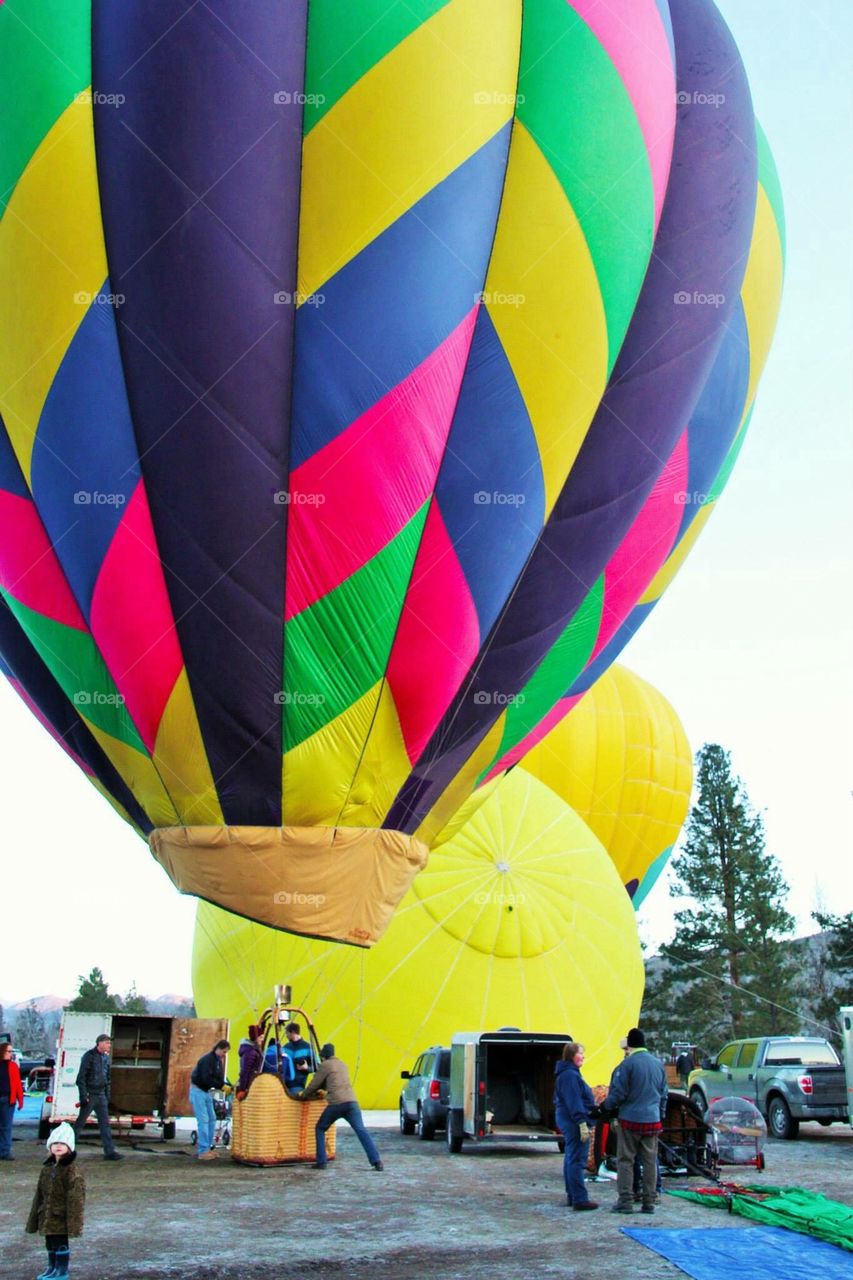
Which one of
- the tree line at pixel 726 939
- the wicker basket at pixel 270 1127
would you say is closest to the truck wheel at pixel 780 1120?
the wicker basket at pixel 270 1127

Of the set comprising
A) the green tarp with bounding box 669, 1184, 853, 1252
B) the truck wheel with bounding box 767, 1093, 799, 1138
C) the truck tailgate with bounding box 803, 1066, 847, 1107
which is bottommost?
the green tarp with bounding box 669, 1184, 853, 1252

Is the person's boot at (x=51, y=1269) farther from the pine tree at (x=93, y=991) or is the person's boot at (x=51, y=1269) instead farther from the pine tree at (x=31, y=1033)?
the pine tree at (x=31, y=1033)

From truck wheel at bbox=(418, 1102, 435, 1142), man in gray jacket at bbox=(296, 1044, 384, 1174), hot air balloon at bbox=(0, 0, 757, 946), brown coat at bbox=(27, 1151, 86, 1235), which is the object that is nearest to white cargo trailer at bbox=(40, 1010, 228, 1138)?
truck wheel at bbox=(418, 1102, 435, 1142)

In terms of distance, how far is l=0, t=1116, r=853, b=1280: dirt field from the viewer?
631 cm

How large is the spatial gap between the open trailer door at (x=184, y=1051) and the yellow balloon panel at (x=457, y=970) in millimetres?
2066

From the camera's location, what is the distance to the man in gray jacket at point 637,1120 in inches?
323

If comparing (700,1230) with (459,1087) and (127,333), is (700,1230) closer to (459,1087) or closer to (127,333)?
(459,1087)

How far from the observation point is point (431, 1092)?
1363cm

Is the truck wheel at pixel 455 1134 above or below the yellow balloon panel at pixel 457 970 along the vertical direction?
below

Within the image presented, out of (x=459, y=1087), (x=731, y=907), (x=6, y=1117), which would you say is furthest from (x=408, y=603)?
(x=731, y=907)

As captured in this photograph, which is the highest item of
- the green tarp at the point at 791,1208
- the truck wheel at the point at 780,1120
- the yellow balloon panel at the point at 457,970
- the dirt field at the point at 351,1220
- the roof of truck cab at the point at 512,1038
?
the yellow balloon panel at the point at 457,970

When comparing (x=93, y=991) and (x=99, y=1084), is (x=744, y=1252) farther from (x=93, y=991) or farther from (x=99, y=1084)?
(x=93, y=991)

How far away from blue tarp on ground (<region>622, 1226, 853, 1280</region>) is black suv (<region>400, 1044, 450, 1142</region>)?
6262 millimetres

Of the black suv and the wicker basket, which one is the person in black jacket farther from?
the black suv
